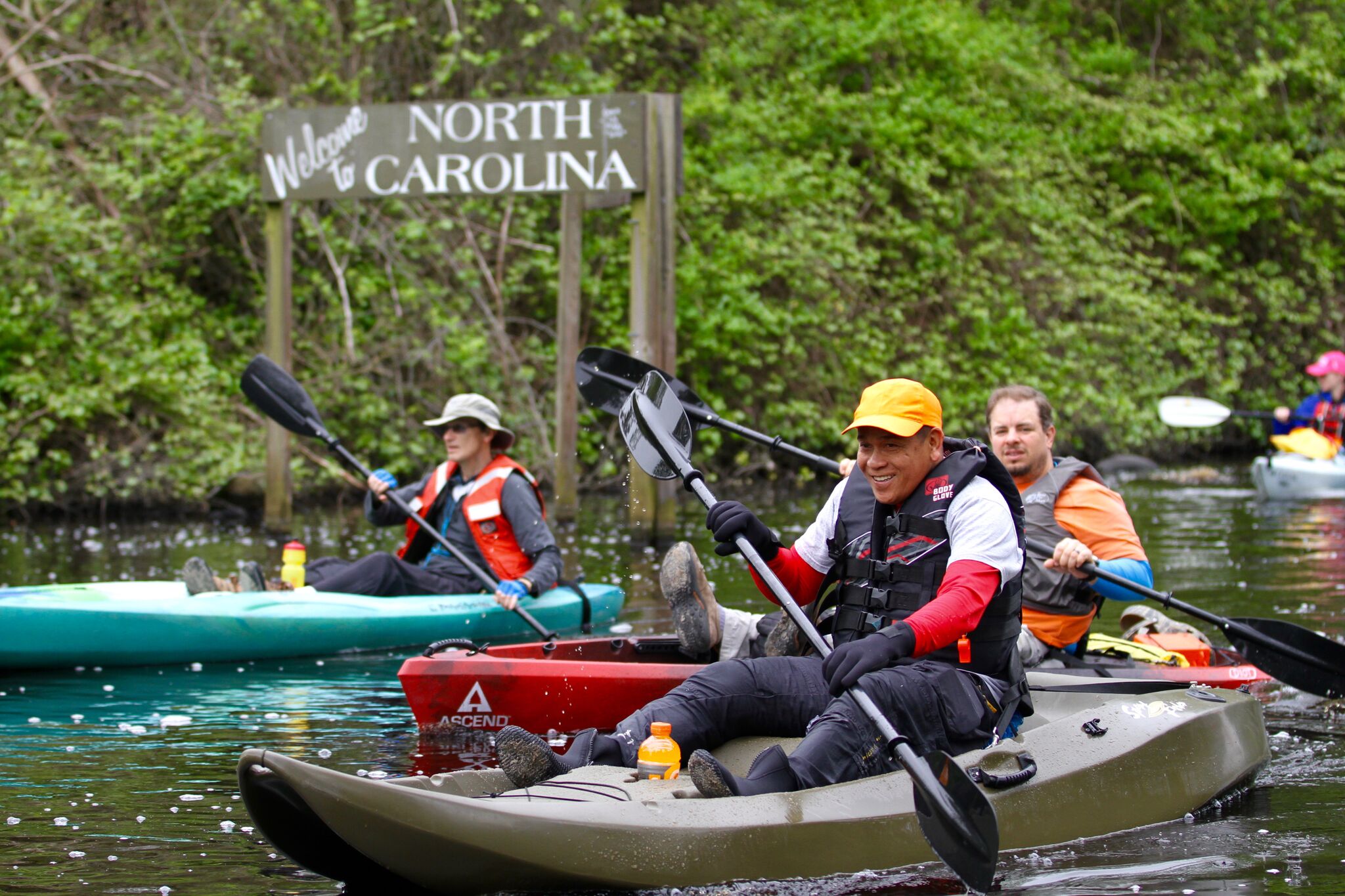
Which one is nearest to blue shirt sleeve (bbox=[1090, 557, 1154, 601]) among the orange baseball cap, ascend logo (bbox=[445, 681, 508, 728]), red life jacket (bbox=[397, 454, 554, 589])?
the orange baseball cap

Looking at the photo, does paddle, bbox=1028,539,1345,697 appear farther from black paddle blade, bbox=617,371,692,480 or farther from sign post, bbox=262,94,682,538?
sign post, bbox=262,94,682,538

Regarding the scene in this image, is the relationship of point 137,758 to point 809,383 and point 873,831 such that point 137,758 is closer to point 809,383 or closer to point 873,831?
point 873,831

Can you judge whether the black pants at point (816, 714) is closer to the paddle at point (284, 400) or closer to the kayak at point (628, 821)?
the kayak at point (628, 821)

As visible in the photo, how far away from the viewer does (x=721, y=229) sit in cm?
1403

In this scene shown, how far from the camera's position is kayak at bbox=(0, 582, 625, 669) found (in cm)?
603

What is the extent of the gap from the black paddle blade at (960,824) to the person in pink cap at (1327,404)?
1144cm

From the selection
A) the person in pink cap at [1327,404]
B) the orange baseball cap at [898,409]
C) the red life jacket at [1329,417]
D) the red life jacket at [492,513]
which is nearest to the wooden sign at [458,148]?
the red life jacket at [492,513]

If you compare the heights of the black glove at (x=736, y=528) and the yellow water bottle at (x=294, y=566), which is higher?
the black glove at (x=736, y=528)

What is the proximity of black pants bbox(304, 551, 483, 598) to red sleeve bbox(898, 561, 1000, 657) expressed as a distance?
3615mm

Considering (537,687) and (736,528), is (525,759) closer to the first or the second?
(736,528)

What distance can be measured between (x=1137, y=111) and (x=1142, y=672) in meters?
14.3

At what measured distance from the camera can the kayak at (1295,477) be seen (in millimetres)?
12922

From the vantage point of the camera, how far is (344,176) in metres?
10.1

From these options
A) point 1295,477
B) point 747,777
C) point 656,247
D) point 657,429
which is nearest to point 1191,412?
point 1295,477
